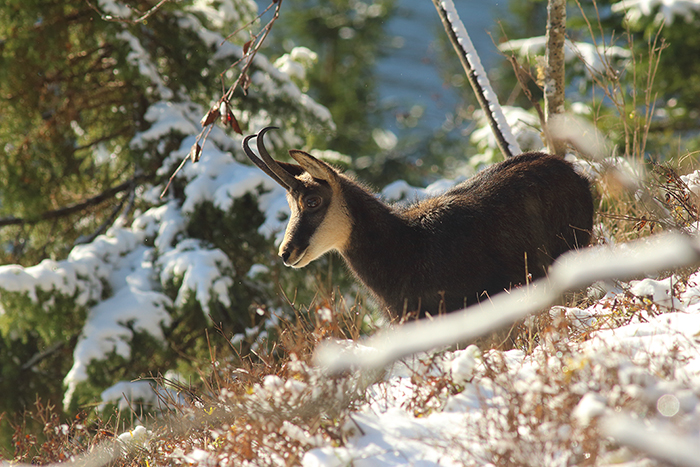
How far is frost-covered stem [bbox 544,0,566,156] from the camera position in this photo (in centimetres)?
514

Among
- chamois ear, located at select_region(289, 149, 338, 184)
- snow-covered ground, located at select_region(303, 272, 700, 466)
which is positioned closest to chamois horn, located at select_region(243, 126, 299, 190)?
chamois ear, located at select_region(289, 149, 338, 184)

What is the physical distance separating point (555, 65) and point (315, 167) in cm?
280

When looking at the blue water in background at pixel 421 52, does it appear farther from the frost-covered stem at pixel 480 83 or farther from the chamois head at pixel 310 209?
the chamois head at pixel 310 209

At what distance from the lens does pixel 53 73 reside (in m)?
8.05

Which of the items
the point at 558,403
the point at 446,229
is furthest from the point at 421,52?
the point at 558,403

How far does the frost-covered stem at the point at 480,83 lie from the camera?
5.56 m

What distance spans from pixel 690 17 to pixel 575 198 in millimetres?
7831

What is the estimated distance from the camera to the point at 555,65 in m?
5.36

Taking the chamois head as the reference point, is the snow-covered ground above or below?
below

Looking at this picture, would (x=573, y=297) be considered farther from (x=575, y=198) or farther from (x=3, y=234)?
(x=3, y=234)

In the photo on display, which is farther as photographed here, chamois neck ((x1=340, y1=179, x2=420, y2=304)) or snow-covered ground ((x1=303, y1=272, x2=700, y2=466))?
chamois neck ((x1=340, y1=179, x2=420, y2=304))

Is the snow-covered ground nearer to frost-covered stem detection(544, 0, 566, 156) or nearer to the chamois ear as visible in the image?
the chamois ear

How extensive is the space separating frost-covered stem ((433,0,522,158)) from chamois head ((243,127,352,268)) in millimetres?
2144

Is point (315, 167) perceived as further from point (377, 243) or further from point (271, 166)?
point (377, 243)
